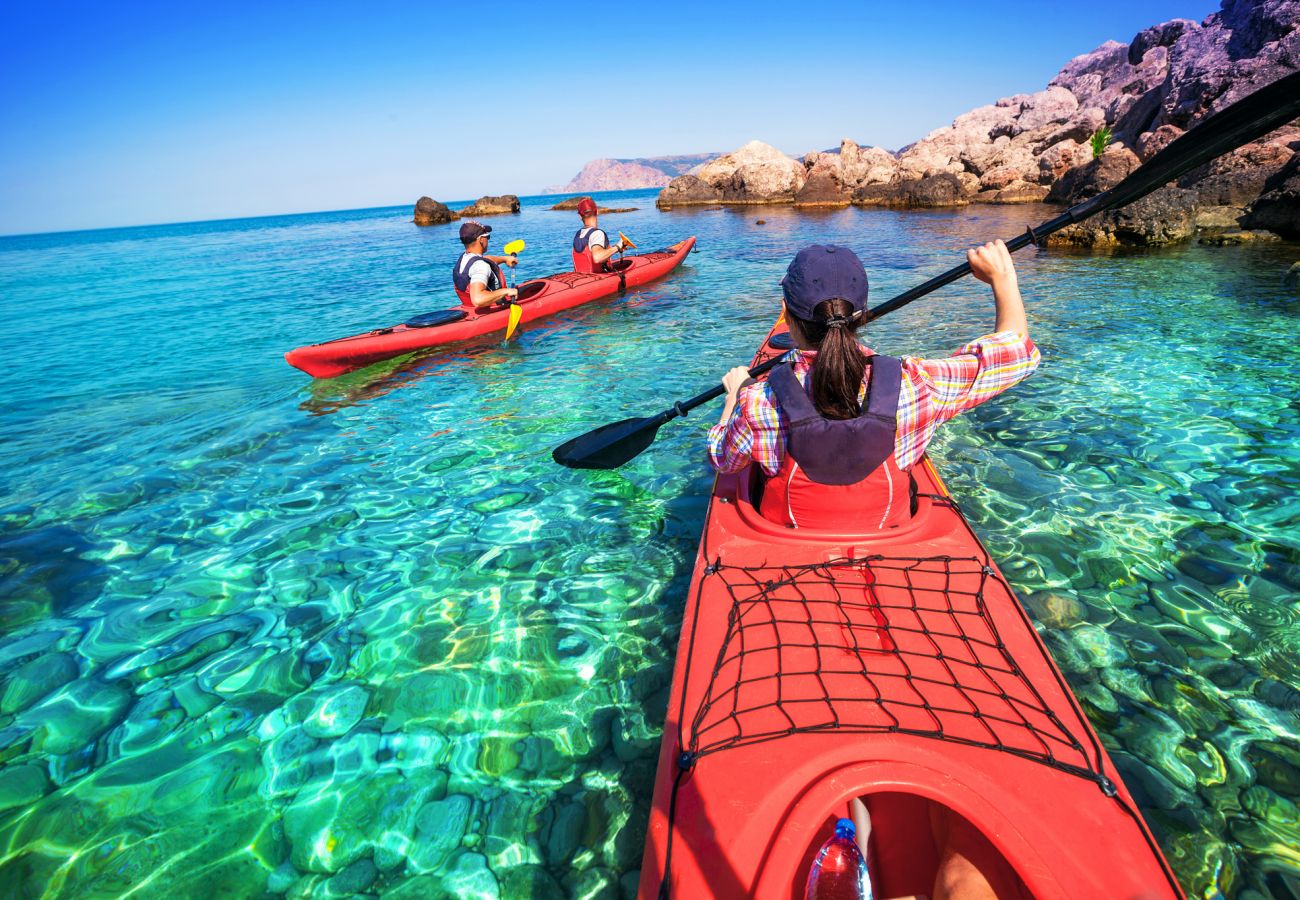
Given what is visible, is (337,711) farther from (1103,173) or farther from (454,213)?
(454,213)

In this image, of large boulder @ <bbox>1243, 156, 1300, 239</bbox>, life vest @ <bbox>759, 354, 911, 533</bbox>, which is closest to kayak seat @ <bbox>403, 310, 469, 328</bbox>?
life vest @ <bbox>759, 354, 911, 533</bbox>

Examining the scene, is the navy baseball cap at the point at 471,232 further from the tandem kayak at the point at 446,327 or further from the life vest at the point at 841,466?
the life vest at the point at 841,466

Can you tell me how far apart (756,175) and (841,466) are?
42.4 m

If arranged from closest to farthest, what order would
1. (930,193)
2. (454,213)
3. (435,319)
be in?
(435,319) < (930,193) < (454,213)

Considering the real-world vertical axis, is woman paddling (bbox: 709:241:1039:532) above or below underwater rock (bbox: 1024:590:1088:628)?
above

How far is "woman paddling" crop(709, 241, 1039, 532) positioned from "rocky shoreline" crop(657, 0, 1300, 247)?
1569 cm

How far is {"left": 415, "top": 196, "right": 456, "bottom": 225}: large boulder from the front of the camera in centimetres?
4944

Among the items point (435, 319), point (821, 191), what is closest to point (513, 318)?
point (435, 319)

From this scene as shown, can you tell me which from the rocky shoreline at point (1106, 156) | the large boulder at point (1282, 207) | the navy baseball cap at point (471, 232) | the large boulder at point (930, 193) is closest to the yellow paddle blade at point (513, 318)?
the navy baseball cap at point (471, 232)

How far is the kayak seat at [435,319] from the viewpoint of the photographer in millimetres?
9602

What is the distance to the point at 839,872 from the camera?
1771 millimetres

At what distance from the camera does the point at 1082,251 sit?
14508 mm

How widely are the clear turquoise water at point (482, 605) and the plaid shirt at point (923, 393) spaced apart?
150cm

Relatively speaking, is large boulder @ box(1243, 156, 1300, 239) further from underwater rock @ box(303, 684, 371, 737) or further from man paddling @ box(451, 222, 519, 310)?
underwater rock @ box(303, 684, 371, 737)
